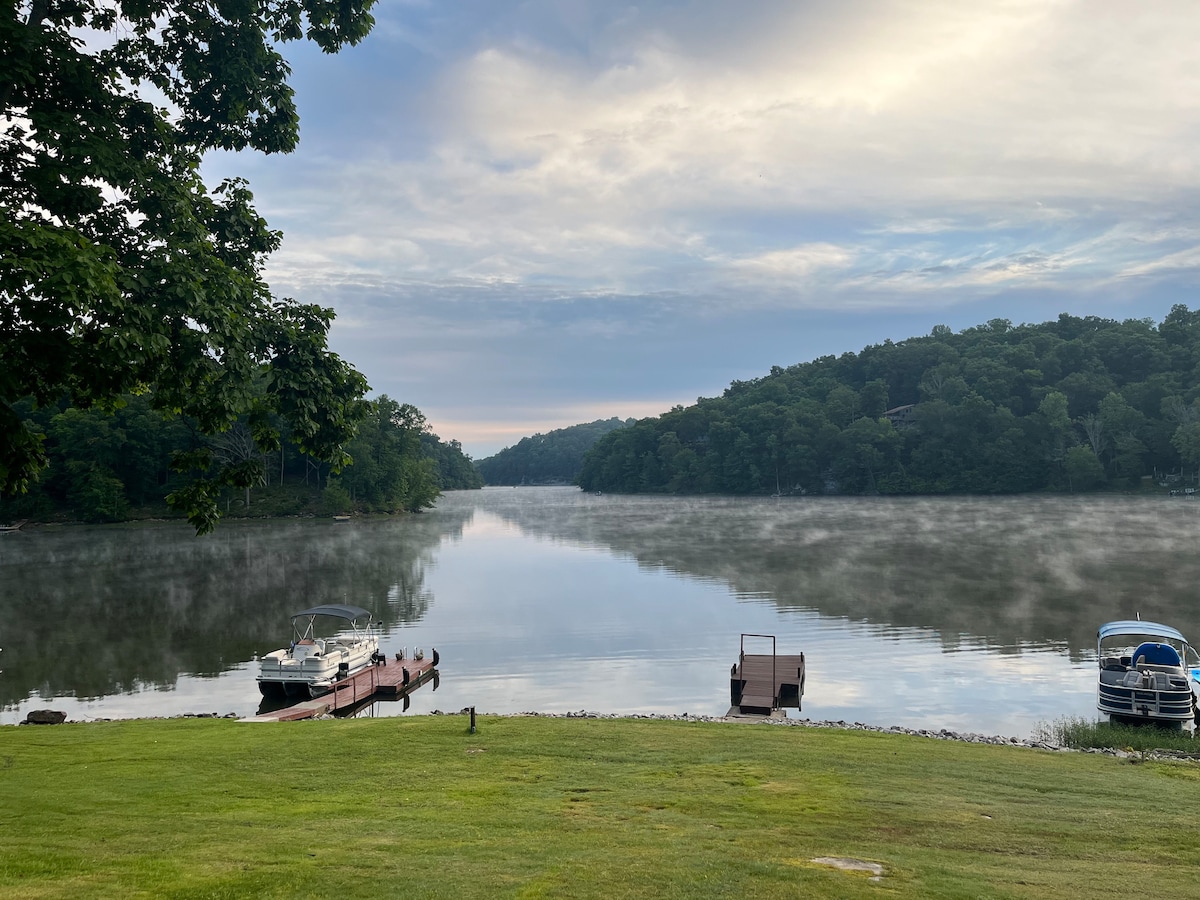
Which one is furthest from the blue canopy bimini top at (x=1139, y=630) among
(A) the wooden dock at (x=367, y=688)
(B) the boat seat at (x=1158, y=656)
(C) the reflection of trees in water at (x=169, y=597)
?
(C) the reflection of trees in water at (x=169, y=597)

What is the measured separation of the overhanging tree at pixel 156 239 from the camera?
399 inches

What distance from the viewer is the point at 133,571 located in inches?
2234

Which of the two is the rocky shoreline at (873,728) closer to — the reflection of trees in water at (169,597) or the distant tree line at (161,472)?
the reflection of trees in water at (169,597)

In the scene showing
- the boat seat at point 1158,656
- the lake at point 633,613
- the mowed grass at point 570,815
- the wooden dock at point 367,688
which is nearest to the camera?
the mowed grass at point 570,815

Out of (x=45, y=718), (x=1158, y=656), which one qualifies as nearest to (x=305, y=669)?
(x=45, y=718)

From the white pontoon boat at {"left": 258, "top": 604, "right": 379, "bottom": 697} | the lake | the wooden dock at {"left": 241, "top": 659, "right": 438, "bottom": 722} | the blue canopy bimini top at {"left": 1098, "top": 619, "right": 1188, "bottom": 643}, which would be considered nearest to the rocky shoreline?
the lake

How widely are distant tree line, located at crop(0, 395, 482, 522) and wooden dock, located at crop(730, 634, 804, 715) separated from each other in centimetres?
8225

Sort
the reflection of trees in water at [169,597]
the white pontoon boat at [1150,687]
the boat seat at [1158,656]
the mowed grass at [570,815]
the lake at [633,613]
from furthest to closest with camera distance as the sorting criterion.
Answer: the reflection of trees in water at [169,597] < the lake at [633,613] < the boat seat at [1158,656] < the white pontoon boat at [1150,687] < the mowed grass at [570,815]

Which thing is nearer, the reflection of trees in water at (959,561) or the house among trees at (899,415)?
the reflection of trees in water at (959,561)

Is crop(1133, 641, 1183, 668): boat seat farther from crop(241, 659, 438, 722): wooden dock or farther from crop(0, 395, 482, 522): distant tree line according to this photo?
crop(0, 395, 482, 522): distant tree line

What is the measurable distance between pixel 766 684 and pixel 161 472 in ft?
373

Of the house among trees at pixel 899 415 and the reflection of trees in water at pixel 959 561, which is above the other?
the house among trees at pixel 899 415

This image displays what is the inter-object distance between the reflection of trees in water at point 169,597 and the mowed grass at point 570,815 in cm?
1466

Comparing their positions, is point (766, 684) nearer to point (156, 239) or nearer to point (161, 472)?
point (156, 239)
